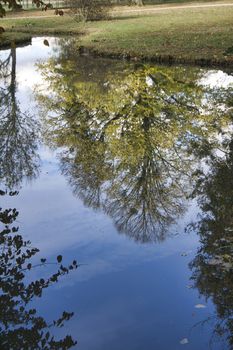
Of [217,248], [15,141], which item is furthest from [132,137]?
[217,248]

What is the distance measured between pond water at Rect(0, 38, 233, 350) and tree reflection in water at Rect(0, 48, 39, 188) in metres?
0.04

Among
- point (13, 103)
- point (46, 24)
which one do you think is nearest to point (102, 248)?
point (13, 103)

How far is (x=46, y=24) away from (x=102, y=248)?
127 ft

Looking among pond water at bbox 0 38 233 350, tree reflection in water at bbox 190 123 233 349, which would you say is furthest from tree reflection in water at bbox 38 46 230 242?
tree reflection in water at bbox 190 123 233 349

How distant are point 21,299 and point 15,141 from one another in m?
9.14

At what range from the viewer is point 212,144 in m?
14.2

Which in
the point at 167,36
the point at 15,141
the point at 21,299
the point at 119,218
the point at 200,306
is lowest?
the point at 200,306

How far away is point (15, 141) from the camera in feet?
51.5

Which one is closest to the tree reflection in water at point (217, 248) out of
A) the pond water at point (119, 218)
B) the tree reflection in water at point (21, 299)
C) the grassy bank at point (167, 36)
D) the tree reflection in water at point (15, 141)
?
the pond water at point (119, 218)

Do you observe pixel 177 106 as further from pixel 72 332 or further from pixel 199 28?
pixel 199 28

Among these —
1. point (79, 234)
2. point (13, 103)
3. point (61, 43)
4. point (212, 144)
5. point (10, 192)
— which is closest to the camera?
point (79, 234)

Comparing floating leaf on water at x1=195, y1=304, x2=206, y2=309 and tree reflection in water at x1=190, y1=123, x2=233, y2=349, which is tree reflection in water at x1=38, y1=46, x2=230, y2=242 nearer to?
tree reflection in water at x1=190, y1=123, x2=233, y2=349

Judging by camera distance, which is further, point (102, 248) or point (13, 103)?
point (13, 103)

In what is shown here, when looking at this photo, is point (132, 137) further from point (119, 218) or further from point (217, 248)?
point (217, 248)
